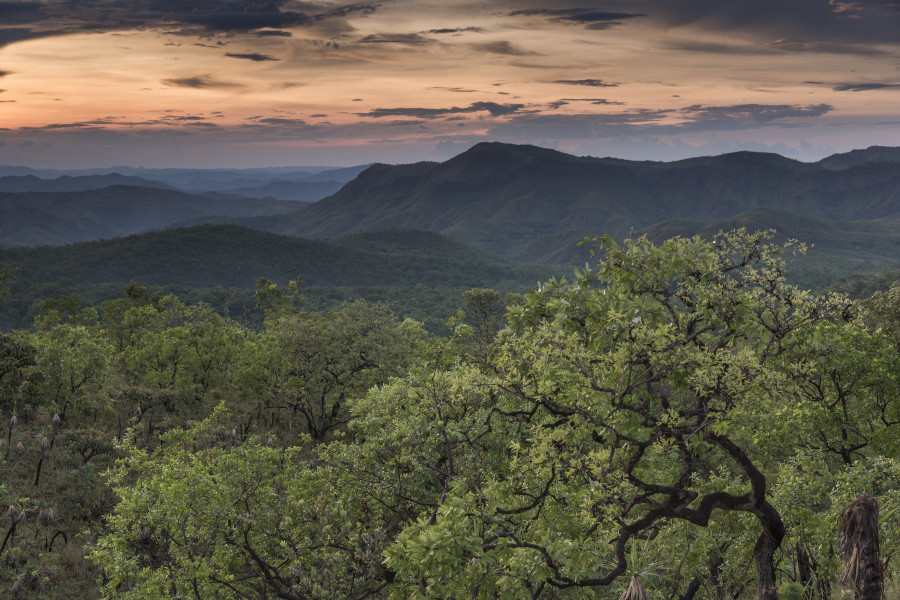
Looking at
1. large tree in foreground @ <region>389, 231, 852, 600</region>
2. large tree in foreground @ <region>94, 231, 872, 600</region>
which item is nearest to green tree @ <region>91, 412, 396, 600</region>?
large tree in foreground @ <region>94, 231, 872, 600</region>

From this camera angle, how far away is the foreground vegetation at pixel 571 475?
9.75 metres

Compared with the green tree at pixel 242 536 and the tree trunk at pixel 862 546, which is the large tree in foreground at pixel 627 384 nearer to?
the tree trunk at pixel 862 546

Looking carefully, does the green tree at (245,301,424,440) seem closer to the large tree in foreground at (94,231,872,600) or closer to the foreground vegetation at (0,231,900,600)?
the foreground vegetation at (0,231,900,600)

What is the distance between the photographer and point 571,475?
10.9 metres

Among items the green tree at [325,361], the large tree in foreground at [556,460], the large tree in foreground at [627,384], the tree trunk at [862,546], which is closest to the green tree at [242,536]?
the large tree in foreground at [556,460]

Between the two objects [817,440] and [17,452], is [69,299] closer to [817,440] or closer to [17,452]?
[17,452]

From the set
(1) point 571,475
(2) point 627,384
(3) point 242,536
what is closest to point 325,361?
(3) point 242,536

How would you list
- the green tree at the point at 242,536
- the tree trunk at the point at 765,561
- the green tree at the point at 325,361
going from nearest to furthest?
the tree trunk at the point at 765,561 < the green tree at the point at 242,536 < the green tree at the point at 325,361

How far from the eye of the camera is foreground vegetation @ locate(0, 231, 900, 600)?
9750 millimetres

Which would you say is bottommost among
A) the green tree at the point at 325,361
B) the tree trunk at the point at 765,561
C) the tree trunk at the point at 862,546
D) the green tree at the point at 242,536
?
the green tree at the point at 325,361

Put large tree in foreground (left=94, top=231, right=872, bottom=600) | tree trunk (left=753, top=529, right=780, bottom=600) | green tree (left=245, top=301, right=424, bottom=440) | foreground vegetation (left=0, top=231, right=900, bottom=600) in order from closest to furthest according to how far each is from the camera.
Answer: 1. large tree in foreground (left=94, top=231, right=872, bottom=600)
2. foreground vegetation (left=0, top=231, right=900, bottom=600)
3. tree trunk (left=753, top=529, right=780, bottom=600)
4. green tree (left=245, top=301, right=424, bottom=440)

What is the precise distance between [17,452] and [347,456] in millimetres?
27913

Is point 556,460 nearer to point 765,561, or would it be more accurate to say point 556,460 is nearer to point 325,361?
point 765,561

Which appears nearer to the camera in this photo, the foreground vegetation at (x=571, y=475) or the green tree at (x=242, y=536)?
the foreground vegetation at (x=571, y=475)
